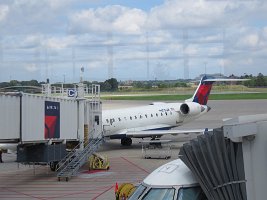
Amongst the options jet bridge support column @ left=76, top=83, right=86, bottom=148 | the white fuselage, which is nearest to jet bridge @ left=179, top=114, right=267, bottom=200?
jet bridge support column @ left=76, top=83, right=86, bottom=148

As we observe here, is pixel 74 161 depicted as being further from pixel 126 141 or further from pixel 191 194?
pixel 191 194

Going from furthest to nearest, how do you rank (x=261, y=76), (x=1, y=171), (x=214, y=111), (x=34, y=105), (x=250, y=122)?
(x=261, y=76) < (x=214, y=111) < (x=1, y=171) < (x=34, y=105) < (x=250, y=122)

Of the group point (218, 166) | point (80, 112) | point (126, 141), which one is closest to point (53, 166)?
point (80, 112)

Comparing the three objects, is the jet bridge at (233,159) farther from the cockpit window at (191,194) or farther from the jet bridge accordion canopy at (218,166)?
the cockpit window at (191,194)

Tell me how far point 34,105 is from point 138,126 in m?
18.0

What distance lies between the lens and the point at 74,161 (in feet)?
82.3

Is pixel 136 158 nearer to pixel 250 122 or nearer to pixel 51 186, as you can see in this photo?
pixel 51 186

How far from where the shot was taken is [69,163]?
81.9 feet

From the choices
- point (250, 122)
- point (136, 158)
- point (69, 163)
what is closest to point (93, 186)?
point (69, 163)

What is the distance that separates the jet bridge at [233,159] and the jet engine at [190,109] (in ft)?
108

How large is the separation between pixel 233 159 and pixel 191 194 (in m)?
0.94

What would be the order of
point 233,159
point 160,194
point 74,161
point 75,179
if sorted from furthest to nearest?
point 74,161 < point 75,179 < point 160,194 < point 233,159

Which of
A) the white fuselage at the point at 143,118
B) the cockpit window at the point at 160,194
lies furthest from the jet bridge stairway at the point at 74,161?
the cockpit window at the point at 160,194

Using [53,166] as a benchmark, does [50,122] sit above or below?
above
